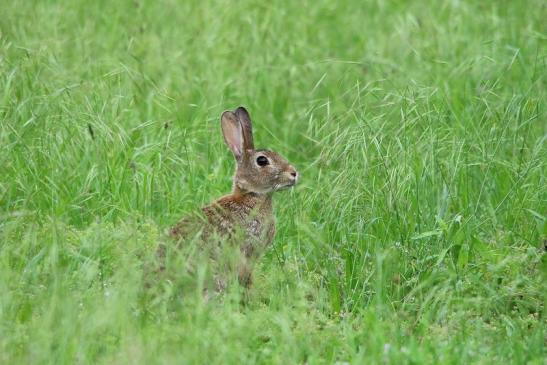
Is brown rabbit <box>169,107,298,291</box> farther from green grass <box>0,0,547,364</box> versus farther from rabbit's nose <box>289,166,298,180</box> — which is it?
green grass <box>0,0,547,364</box>

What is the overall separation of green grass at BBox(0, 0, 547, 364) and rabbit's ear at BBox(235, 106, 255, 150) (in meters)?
0.22

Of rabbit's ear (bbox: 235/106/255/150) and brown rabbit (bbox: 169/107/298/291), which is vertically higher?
rabbit's ear (bbox: 235/106/255/150)

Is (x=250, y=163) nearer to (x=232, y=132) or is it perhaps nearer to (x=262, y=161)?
(x=262, y=161)

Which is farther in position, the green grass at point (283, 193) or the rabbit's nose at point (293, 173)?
the rabbit's nose at point (293, 173)

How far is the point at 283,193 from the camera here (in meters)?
7.28

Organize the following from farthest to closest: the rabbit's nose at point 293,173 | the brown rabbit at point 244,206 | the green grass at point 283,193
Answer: the rabbit's nose at point 293,173, the brown rabbit at point 244,206, the green grass at point 283,193

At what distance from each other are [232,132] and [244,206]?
1.68ft

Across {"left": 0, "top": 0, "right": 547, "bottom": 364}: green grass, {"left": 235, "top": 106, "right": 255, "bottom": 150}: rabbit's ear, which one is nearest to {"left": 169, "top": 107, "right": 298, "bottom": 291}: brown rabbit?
{"left": 235, "top": 106, "right": 255, "bottom": 150}: rabbit's ear

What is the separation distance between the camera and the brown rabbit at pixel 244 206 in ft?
19.2

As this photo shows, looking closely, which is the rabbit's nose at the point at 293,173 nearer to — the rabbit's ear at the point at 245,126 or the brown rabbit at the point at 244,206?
the brown rabbit at the point at 244,206

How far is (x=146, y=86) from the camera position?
7.81m

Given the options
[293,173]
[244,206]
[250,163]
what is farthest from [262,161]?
[244,206]

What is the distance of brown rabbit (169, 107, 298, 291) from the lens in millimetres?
5863

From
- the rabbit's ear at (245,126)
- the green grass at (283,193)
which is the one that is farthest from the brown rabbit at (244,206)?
the green grass at (283,193)
